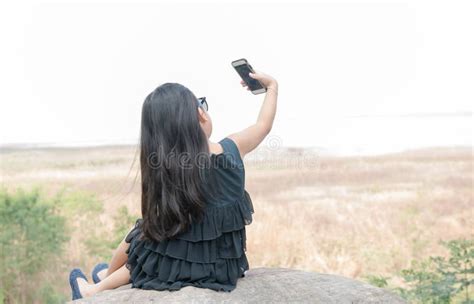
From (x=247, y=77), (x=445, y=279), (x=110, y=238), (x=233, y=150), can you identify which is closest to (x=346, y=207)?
(x=445, y=279)

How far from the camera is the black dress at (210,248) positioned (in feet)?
8.38

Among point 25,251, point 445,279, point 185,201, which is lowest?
point 445,279

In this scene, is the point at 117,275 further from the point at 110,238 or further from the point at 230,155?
the point at 110,238

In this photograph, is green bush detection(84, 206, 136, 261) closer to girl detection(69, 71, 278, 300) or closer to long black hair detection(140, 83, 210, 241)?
girl detection(69, 71, 278, 300)

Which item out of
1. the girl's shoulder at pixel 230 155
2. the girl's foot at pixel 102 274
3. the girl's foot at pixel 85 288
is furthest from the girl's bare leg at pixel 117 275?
the girl's shoulder at pixel 230 155

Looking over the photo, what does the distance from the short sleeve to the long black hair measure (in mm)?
109

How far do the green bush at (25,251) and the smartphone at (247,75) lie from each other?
3116 mm

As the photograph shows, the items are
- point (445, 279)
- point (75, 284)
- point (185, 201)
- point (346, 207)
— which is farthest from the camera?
point (346, 207)

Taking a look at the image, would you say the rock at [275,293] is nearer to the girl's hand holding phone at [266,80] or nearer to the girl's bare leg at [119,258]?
the girl's bare leg at [119,258]

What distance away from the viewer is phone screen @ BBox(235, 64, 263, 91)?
2.80 m

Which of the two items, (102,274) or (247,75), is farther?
(102,274)

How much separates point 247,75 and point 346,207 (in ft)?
8.98

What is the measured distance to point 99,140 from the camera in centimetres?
534

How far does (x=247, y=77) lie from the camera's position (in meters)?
2.83
